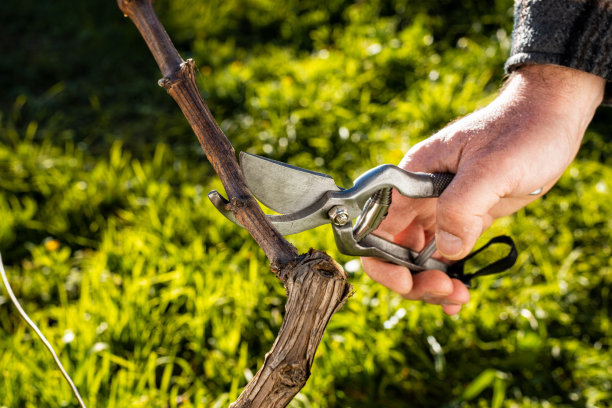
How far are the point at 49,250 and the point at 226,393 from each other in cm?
133

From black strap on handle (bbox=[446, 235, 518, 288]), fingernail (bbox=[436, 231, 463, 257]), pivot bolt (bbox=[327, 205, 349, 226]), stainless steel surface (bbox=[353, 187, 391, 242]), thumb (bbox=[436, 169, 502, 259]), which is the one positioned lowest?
black strap on handle (bbox=[446, 235, 518, 288])

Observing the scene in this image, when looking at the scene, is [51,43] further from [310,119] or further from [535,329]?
[535,329]

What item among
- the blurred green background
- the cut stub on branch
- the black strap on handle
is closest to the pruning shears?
the cut stub on branch

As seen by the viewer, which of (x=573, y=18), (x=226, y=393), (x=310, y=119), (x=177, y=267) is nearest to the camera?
(x=573, y=18)

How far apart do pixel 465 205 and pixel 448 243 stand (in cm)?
12

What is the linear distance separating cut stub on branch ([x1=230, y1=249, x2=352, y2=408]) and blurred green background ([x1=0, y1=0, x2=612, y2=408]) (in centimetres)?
91

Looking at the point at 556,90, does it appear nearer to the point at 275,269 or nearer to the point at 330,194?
the point at 330,194

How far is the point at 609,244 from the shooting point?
8.52ft

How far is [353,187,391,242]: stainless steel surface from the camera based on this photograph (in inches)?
52.1

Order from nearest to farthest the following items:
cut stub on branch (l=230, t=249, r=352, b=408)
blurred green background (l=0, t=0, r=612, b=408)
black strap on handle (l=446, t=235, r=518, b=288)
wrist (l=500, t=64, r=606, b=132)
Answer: cut stub on branch (l=230, t=249, r=352, b=408)
wrist (l=500, t=64, r=606, b=132)
black strap on handle (l=446, t=235, r=518, b=288)
blurred green background (l=0, t=0, r=612, b=408)

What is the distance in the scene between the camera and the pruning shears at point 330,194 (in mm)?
1191

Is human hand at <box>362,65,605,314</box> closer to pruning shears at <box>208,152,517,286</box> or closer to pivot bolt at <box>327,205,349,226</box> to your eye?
pruning shears at <box>208,152,517,286</box>

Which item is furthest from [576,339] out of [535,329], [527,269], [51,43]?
[51,43]

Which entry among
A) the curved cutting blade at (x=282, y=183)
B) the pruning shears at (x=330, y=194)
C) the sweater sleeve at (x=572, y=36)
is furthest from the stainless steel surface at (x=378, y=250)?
the sweater sleeve at (x=572, y=36)
